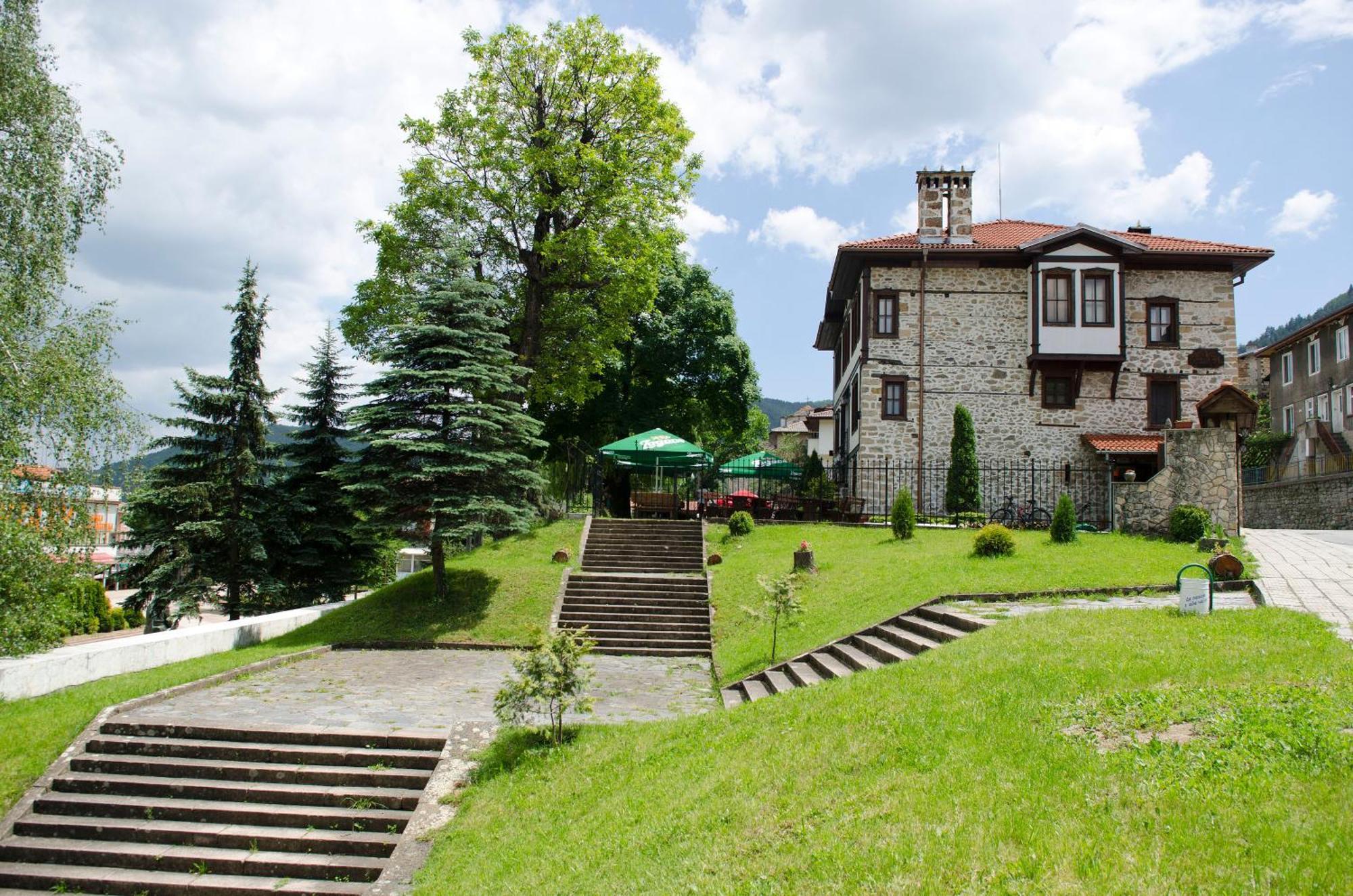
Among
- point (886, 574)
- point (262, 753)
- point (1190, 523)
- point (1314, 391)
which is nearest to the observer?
point (262, 753)

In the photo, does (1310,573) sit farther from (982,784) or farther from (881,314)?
(881,314)

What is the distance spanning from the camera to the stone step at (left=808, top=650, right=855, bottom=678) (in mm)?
10961

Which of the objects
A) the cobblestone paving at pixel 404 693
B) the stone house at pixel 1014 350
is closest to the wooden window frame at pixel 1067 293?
the stone house at pixel 1014 350

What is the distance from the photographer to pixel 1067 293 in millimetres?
24875

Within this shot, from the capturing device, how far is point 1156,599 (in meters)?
12.1

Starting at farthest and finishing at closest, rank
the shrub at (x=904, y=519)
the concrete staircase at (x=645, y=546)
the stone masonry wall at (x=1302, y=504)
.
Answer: the stone masonry wall at (x=1302, y=504) < the concrete staircase at (x=645, y=546) < the shrub at (x=904, y=519)

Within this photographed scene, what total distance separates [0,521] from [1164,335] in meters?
28.6

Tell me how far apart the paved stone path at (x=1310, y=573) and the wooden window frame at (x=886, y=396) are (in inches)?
375

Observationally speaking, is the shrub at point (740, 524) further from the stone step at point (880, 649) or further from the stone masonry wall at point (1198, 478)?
the stone step at point (880, 649)

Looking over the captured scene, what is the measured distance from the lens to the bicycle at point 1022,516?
23.0 metres

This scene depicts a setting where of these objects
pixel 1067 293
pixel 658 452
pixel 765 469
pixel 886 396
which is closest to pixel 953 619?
pixel 658 452

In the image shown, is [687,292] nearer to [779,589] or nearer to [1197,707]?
[779,589]

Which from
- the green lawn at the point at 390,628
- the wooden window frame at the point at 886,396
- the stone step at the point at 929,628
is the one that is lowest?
the green lawn at the point at 390,628

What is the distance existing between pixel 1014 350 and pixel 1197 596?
1666 centimetres
